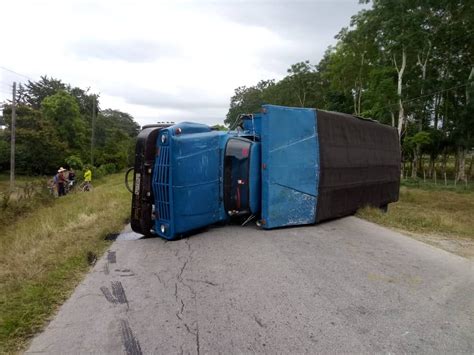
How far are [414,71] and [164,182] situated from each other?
108 ft

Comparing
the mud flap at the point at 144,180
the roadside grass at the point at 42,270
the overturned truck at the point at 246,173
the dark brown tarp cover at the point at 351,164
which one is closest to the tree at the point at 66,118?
the roadside grass at the point at 42,270

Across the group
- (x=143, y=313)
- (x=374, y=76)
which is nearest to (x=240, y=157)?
(x=143, y=313)

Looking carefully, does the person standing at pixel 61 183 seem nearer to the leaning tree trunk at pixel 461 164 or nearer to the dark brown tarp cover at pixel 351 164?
the dark brown tarp cover at pixel 351 164

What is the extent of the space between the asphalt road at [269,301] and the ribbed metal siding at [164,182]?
56cm

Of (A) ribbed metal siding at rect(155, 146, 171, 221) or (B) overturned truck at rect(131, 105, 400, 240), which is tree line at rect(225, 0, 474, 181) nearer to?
(B) overturned truck at rect(131, 105, 400, 240)

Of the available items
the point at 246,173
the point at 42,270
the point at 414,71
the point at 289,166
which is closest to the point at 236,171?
the point at 246,173

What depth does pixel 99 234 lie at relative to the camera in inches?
283

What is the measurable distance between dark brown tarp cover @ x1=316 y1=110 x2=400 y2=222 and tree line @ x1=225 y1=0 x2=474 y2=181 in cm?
2015

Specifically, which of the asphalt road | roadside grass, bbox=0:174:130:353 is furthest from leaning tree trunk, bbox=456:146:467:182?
roadside grass, bbox=0:174:130:353

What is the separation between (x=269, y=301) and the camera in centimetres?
383

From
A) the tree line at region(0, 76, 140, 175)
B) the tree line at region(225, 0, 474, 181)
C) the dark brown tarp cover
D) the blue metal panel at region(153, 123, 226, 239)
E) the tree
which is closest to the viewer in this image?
the blue metal panel at region(153, 123, 226, 239)

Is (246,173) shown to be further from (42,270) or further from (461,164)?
(461,164)

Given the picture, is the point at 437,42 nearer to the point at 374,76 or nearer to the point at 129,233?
the point at 374,76

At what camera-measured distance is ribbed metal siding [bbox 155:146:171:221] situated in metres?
5.98
